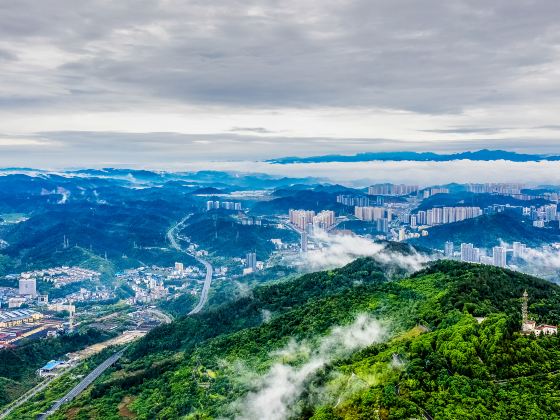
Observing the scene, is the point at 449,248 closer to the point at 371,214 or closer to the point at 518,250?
the point at 518,250

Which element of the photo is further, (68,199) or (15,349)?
(68,199)

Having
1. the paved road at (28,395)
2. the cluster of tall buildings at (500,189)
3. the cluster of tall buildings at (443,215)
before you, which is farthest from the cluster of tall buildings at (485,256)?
the cluster of tall buildings at (500,189)

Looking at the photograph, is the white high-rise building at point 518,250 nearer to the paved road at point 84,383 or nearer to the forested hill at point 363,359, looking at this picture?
the forested hill at point 363,359

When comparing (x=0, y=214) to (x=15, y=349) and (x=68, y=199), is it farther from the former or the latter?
(x=15, y=349)

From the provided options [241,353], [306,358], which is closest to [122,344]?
[241,353]

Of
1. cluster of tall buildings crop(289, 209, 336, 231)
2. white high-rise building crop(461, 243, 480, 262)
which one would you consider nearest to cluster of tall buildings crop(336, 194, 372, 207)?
cluster of tall buildings crop(289, 209, 336, 231)

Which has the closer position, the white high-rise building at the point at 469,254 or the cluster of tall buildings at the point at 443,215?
the white high-rise building at the point at 469,254

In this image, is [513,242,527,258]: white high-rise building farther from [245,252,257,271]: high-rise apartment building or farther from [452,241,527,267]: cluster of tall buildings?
[245,252,257,271]: high-rise apartment building
